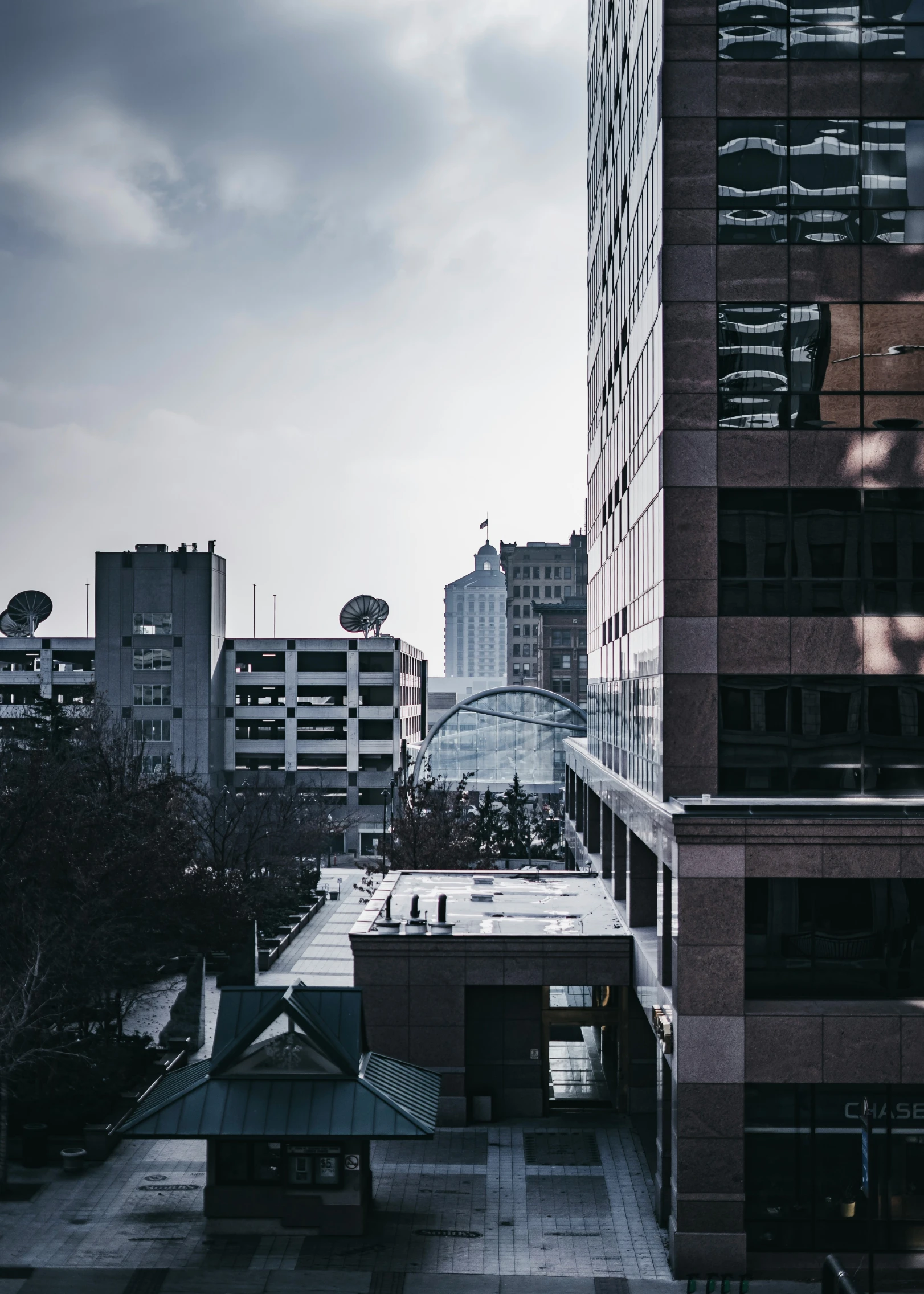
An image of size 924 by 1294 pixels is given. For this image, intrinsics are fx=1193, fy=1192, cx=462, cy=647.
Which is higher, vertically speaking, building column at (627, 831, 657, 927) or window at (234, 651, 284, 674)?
window at (234, 651, 284, 674)

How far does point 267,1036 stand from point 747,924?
10.4 metres

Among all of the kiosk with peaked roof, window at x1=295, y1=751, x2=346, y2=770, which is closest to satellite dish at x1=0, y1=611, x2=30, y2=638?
window at x1=295, y1=751, x2=346, y2=770

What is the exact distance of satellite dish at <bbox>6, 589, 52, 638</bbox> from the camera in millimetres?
111750

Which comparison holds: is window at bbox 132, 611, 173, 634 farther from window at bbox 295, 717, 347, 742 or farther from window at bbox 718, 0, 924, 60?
window at bbox 718, 0, 924, 60

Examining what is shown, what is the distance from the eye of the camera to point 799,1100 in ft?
75.9

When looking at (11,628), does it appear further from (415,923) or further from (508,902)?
(415,923)

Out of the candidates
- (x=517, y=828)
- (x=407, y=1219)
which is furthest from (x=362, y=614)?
(x=407, y=1219)

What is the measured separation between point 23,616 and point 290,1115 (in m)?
96.2

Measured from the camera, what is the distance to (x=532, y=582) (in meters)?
187

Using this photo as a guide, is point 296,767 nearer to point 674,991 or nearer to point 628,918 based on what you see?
point 628,918

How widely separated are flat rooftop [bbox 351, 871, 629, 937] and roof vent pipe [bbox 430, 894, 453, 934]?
12.1 inches

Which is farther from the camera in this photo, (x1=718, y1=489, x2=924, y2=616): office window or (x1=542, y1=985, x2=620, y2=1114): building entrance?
(x1=542, y1=985, x2=620, y2=1114): building entrance

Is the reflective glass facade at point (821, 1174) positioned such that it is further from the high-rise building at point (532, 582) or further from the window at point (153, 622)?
the high-rise building at point (532, 582)

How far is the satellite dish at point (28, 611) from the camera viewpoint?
367ft
